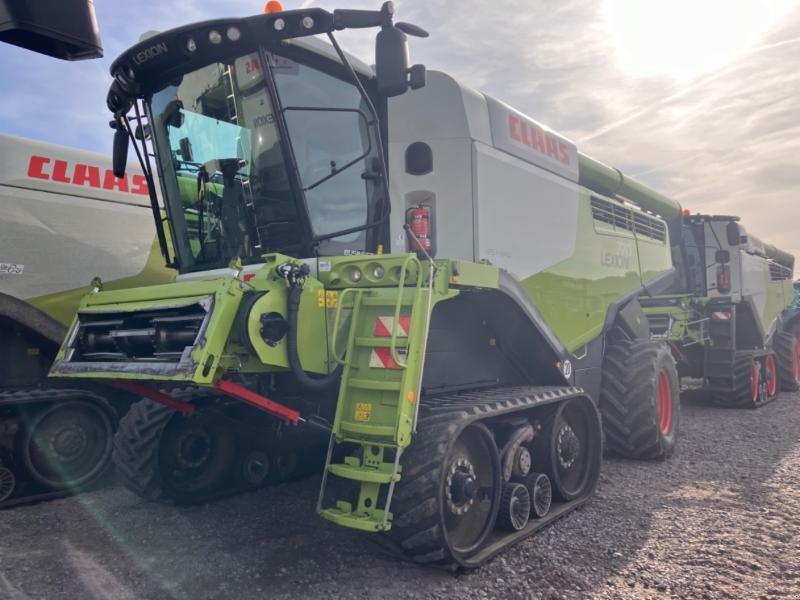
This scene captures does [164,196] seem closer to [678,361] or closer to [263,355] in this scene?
[263,355]

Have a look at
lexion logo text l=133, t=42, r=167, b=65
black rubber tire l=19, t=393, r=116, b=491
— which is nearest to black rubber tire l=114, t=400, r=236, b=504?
black rubber tire l=19, t=393, r=116, b=491

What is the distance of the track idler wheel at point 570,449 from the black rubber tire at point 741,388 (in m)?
5.83

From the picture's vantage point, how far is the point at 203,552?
13.5 feet

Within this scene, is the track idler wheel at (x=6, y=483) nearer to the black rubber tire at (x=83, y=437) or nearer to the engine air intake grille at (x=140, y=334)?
the black rubber tire at (x=83, y=437)

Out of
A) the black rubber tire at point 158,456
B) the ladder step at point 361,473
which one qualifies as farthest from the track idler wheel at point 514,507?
the black rubber tire at point 158,456

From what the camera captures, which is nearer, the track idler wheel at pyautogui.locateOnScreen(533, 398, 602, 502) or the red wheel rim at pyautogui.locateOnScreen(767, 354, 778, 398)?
the track idler wheel at pyautogui.locateOnScreen(533, 398, 602, 502)

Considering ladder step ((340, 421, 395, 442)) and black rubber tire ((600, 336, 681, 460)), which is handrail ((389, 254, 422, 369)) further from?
black rubber tire ((600, 336, 681, 460))

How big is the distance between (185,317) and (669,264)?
6.73 m

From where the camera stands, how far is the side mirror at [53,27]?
2139mm

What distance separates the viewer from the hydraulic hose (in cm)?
350

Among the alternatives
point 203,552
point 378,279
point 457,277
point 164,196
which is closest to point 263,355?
point 378,279

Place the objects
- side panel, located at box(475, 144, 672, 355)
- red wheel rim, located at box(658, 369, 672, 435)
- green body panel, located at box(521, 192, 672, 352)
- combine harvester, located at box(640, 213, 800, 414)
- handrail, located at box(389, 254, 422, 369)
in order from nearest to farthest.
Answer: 1. handrail, located at box(389, 254, 422, 369)
2. side panel, located at box(475, 144, 672, 355)
3. green body panel, located at box(521, 192, 672, 352)
4. red wheel rim, located at box(658, 369, 672, 435)
5. combine harvester, located at box(640, 213, 800, 414)

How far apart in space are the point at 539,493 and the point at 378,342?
5.61 feet

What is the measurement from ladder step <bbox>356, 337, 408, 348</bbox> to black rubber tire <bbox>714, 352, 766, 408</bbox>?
8.15m
